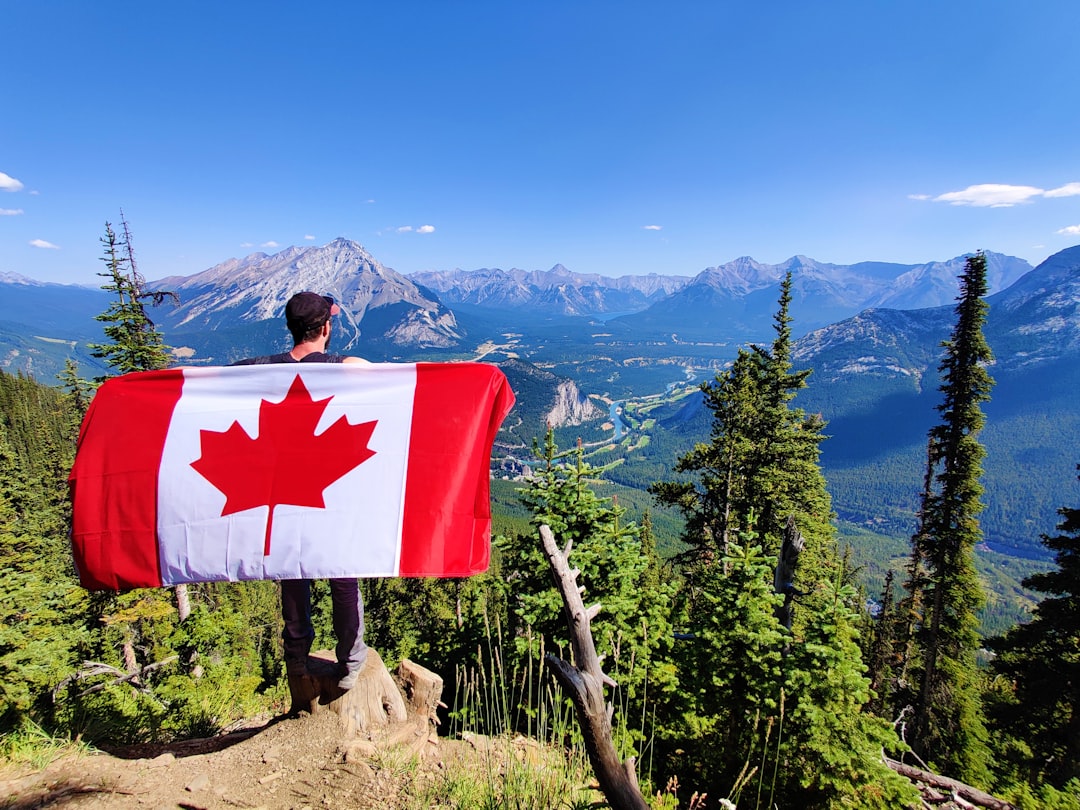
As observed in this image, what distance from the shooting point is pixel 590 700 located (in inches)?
144

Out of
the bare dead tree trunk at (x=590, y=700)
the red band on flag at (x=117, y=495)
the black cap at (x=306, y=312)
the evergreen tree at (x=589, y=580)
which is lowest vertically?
the evergreen tree at (x=589, y=580)

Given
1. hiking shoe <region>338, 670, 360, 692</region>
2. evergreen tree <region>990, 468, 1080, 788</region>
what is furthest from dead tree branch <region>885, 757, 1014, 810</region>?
evergreen tree <region>990, 468, 1080, 788</region>

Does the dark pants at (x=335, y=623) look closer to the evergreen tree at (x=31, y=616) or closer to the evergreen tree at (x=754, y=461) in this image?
the evergreen tree at (x=31, y=616)

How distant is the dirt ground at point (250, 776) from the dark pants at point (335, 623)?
2.15 feet

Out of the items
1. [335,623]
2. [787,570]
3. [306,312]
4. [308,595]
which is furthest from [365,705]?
[787,570]

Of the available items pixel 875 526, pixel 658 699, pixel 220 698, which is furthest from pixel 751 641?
pixel 875 526

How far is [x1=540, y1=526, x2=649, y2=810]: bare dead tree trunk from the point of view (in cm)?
323

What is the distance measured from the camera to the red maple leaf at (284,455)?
468 cm

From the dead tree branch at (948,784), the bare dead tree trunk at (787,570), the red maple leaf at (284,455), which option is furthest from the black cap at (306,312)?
the dead tree branch at (948,784)

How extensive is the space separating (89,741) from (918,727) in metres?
25.5

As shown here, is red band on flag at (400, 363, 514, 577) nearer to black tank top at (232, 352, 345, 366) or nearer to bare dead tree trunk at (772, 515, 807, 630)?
black tank top at (232, 352, 345, 366)

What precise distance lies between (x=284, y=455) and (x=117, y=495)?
5.20ft

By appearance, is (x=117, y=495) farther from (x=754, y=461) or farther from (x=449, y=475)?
(x=754, y=461)

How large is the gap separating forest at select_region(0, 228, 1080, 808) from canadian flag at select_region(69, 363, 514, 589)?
1.55m
